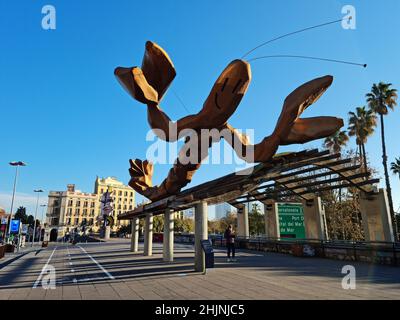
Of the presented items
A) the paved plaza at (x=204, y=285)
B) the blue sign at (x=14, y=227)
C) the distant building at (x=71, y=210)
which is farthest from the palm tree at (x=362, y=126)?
the distant building at (x=71, y=210)

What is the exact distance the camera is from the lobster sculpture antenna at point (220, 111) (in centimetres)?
983

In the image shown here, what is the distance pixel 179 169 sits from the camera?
1328cm

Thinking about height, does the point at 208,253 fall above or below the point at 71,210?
below

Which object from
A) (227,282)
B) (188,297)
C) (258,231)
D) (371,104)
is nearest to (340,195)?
(371,104)

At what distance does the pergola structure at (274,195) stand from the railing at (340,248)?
824 mm

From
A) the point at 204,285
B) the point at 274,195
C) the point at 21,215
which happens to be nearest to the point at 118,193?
the point at 21,215

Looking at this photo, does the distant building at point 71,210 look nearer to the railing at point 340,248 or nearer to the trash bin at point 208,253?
the railing at point 340,248

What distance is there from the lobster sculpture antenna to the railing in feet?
25.9

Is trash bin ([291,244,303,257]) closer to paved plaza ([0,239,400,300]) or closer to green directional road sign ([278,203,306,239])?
green directional road sign ([278,203,306,239])

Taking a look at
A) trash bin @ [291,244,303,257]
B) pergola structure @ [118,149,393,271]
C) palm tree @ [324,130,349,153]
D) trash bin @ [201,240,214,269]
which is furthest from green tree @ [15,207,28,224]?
trash bin @ [201,240,214,269]

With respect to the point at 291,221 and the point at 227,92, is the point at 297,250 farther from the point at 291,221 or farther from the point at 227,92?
the point at 227,92

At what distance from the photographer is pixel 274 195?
772 inches

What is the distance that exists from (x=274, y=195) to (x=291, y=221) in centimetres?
424
